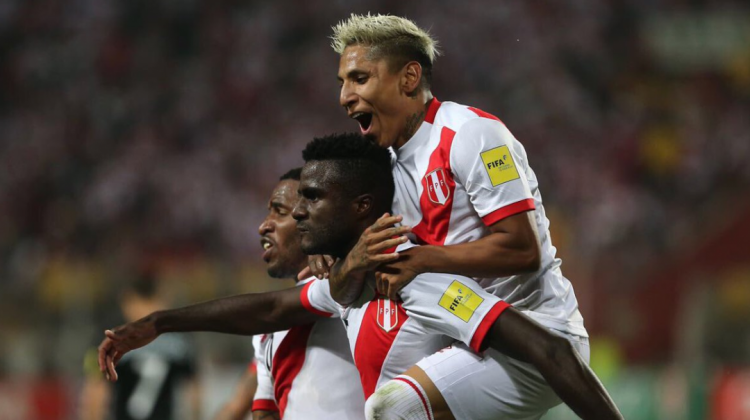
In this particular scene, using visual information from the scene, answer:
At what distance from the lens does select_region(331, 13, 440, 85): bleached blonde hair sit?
3975mm

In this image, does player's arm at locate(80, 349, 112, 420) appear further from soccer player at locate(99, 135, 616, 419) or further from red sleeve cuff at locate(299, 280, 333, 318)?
red sleeve cuff at locate(299, 280, 333, 318)

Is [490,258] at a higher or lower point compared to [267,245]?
lower

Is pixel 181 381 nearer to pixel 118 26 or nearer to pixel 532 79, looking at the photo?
pixel 532 79

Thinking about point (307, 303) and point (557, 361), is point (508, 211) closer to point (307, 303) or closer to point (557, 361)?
point (557, 361)

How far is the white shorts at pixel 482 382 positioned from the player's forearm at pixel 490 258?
29 cm

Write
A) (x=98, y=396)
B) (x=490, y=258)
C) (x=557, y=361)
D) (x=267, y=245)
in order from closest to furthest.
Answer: (x=557, y=361) < (x=490, y=258) < (x=267, y=245) < (x=98, y=396)

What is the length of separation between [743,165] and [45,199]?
9454 millimetres

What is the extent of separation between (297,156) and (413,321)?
1087 cm

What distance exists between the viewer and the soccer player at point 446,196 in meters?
3.60

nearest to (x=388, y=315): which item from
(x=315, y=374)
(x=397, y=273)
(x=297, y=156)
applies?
A: (x=397, y=273)

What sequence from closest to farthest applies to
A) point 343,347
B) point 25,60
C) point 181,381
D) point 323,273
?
point 323,273, point 343,347, point 181,381, point 25,60

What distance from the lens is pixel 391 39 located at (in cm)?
400

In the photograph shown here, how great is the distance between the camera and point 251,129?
616 inches

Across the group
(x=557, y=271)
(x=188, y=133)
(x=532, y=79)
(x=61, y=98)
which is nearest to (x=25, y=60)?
(x=61, y=98)
